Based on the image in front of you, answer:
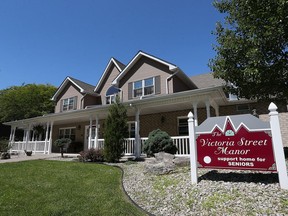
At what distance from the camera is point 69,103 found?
64.5 ft

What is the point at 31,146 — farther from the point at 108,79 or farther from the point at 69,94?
the point at 108,79

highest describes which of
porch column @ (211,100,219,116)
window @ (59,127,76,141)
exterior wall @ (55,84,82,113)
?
exterior wall @ (55,84,82,113)

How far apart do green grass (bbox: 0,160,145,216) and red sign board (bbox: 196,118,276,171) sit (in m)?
2.40

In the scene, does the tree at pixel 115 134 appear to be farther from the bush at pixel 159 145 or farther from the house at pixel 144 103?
the bush at pixel 159 145

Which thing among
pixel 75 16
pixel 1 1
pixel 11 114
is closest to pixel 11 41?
pixel 1 1

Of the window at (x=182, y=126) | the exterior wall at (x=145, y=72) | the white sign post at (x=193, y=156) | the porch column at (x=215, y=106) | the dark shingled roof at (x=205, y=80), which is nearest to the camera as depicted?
the white sign post at (x=193, y=156)

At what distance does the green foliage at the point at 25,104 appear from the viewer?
28516mm

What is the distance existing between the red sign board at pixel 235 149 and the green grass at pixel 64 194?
240cm

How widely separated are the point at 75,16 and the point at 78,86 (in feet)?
28.3

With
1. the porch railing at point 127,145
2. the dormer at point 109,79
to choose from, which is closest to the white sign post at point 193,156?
the porch railing at point 127,145

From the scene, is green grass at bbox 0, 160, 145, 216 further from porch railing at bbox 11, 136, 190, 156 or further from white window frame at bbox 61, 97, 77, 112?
white window frame at bbox 61, 97, 77, 112

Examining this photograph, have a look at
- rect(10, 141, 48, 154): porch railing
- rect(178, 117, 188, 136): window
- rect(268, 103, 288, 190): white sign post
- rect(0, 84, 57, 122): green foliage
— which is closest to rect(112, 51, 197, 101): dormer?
rect(178, 117, 188, 136): window

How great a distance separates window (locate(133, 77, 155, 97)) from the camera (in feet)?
48.7

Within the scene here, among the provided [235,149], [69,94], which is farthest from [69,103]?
[235,149]
